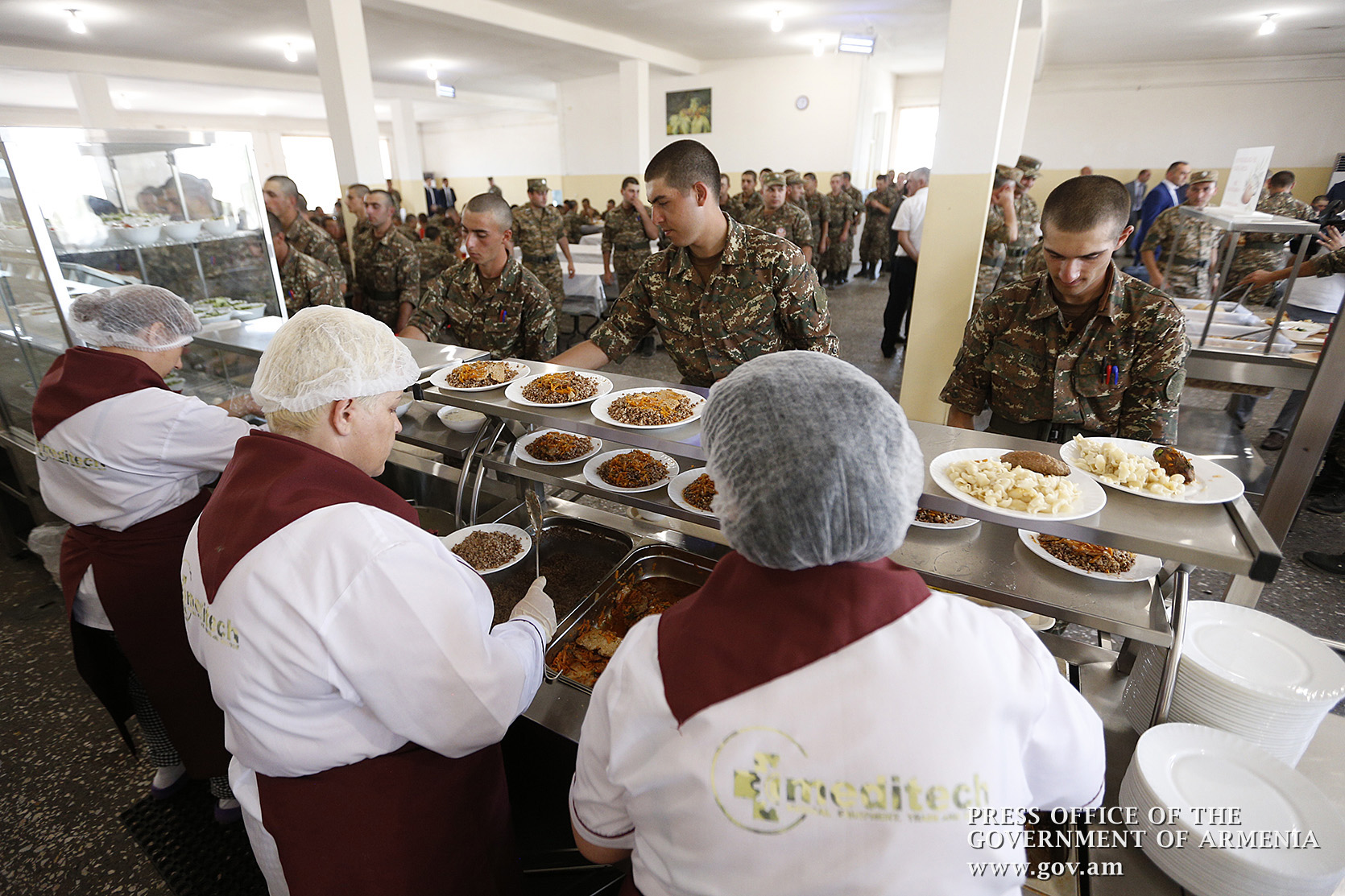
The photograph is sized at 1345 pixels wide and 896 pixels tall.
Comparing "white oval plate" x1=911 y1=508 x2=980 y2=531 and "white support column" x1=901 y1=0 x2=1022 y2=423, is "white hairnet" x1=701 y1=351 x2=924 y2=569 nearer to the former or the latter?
"white oval plate" x1=911 y1=508 x2=980 y2=531

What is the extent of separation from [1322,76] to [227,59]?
17.4 meters

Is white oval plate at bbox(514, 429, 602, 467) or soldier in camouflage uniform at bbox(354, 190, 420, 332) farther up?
soldier in camouflage uniform at bbox(354, 190, 420, 332)

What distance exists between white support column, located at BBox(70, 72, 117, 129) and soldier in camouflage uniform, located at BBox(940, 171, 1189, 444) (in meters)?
12.3

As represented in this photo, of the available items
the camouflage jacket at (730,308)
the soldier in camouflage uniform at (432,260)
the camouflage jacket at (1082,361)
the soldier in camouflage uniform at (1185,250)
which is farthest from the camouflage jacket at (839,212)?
the camouflage jacket at (1082,361)

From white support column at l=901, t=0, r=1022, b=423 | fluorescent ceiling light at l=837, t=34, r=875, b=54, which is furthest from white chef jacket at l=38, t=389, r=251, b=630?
fluorescent ceiling light at l=837, t=34, r=875, b=54

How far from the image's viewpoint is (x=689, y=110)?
1202 cm

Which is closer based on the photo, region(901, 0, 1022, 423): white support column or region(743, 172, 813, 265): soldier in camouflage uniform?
region(901, 0, 1022, 423): white support column

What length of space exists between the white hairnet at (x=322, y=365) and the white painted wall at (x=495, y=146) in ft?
58.9

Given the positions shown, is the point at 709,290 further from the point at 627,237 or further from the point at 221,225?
the point at 627,237

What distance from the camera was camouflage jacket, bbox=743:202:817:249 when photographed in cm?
740

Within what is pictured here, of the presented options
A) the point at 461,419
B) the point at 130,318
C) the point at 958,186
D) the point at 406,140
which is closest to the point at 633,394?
the point at 461,419

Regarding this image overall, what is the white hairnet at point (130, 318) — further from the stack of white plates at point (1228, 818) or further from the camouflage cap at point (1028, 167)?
the camouflage cap at point (1028, 167)

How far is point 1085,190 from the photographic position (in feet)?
6.18

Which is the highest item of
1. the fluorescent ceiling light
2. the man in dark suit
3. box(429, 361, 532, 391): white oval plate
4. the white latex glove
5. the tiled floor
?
the fluorescent ceiling light
